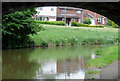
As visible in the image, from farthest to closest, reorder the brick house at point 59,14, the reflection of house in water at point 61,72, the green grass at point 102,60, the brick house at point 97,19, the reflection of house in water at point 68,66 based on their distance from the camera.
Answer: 1. the brick house at point 97,19
2. the brick house at point 59,14
3. the reflection of house in water at point 68,66
4. the green grass at point 102,60
5. the reflection of house in water at point 61,72

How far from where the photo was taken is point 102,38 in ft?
99.9

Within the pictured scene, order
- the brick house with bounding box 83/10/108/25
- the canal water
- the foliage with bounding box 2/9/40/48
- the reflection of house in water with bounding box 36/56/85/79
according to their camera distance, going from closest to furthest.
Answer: the reflection of house in water with bounding box 36/56/85/79
the canal water
the foliage with bounding box 2/9/40/48
the brick house with bounding box 83/10/108/25

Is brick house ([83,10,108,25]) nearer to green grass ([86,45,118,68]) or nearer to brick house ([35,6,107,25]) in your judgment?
brick house ([35,6,107,25])

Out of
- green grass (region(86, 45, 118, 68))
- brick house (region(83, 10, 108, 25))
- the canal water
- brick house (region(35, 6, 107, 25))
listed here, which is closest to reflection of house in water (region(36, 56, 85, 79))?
the canal water

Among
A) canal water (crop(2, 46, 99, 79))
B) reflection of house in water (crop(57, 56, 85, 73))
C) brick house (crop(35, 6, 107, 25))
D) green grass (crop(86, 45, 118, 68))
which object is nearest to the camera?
canal water (crop(2, 46, 99, 79))

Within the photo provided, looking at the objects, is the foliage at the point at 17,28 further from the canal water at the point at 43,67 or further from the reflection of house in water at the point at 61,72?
the reflection of house in water at the point at 61,72

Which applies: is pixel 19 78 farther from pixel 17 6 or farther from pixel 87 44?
pixel 87 44

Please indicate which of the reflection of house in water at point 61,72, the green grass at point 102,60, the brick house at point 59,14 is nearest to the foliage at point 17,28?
the reflection of house in water at point 61,72

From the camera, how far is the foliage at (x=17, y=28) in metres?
20.7

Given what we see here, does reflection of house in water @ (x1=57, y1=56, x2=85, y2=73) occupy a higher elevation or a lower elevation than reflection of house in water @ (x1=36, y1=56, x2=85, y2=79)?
lower

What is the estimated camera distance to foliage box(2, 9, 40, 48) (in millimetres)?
20692

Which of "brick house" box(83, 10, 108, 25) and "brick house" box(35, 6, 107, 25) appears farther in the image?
"brick house" box(83, 10, 108, 25)

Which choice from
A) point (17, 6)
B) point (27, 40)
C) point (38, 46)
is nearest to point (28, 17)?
point (27, 40)

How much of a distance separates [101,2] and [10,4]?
2448mm
